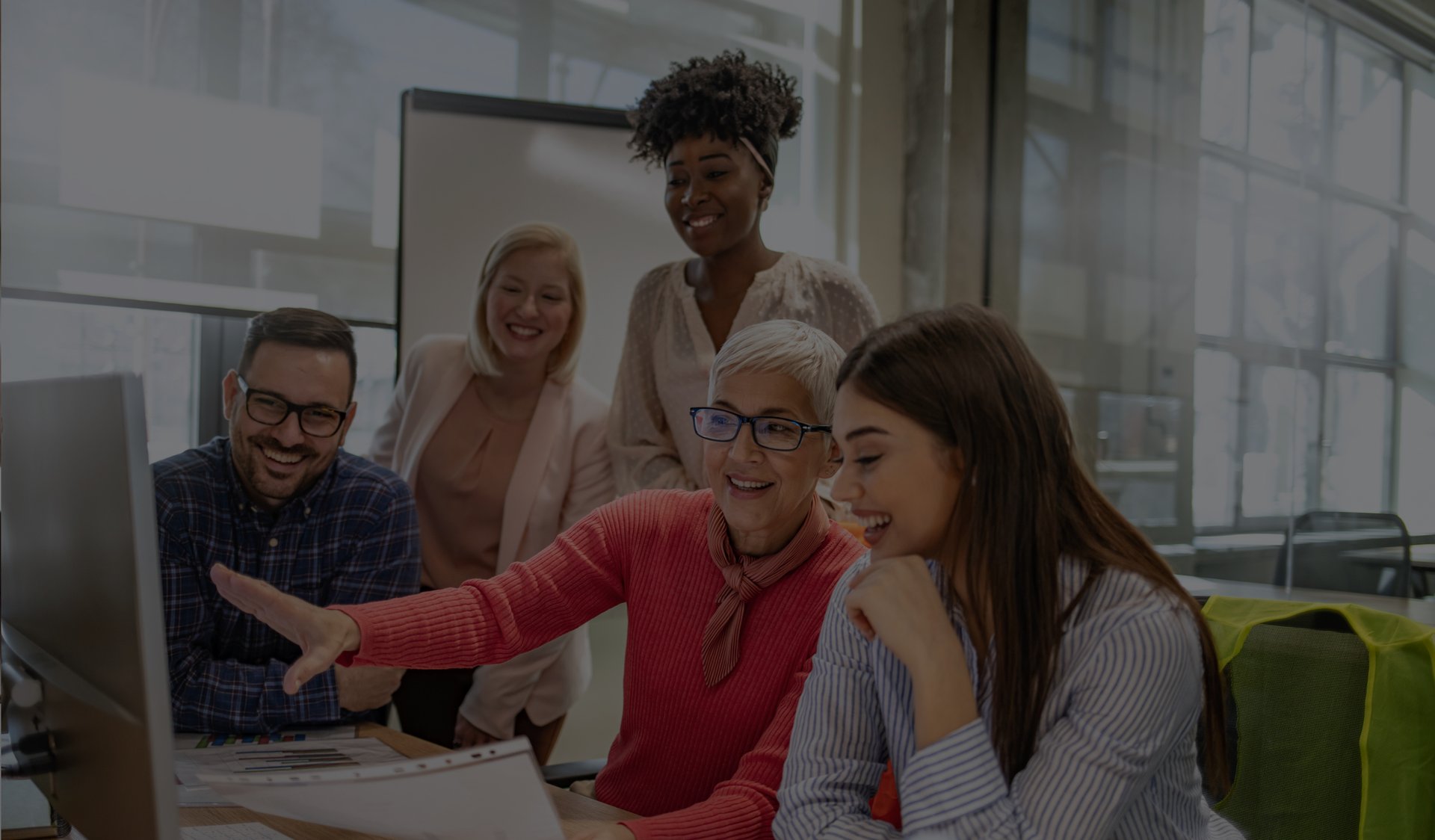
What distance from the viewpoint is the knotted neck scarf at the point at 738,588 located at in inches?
53.4

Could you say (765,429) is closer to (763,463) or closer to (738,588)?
(763,463)

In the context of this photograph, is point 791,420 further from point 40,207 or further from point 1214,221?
point 1214,221

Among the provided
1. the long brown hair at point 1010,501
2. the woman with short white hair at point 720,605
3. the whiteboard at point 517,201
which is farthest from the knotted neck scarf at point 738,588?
the whiteboard at point 517,201

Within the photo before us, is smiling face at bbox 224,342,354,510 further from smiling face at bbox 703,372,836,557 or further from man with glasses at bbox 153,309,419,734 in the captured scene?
smiling face at bbox 703,372,836,557

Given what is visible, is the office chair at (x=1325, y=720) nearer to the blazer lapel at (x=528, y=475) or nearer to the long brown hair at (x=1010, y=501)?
the long brown hair at (x=1010, y=501)

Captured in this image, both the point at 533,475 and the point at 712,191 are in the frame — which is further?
the point at 533,475

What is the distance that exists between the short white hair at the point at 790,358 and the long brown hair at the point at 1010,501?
28cm

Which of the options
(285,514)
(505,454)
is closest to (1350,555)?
(505,454)

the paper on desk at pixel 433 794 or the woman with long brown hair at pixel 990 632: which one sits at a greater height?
the woman with long brown hair at pixel 990 632

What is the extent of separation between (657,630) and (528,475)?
1.02m

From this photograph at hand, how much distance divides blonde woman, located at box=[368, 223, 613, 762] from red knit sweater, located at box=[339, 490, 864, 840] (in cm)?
89

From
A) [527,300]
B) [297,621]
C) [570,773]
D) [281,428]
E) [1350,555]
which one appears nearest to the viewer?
[297,621]

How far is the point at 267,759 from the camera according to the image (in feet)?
4.33

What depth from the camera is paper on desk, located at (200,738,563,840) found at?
894mm
